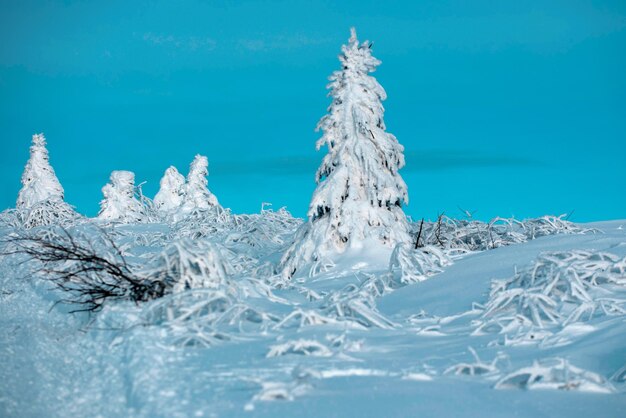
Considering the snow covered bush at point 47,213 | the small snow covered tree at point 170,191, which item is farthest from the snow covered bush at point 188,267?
the small snow covered tree at point 170,191

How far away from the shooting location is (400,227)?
41.4ft

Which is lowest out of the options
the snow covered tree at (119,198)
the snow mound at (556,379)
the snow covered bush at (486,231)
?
the snow mound at (556,379)

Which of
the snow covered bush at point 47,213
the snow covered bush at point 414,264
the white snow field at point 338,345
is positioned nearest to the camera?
the white snow field at point 338,345

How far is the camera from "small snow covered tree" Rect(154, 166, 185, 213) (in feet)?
142

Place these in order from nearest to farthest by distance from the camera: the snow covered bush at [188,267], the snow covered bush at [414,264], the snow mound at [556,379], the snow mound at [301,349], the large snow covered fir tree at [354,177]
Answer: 1. the snow mound at [556,379]
2. the snow mound at [301,349]
3. the snow covered bush at [188,267]
4. the snow covered bush at [414,264]
5. the large snow covered fir tree at [354,177]

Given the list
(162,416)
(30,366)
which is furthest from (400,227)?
(162,416)

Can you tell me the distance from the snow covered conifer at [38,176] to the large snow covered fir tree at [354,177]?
87.2 feet

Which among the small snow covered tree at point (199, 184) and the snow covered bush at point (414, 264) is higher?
the small snow covered tree at point (199, 184)

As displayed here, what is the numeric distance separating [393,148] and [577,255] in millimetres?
5531

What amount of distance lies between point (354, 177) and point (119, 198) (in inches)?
982

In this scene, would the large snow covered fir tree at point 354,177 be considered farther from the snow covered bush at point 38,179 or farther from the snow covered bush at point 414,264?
the snow covered bush at point 38,179

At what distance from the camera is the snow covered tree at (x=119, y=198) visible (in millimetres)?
34344

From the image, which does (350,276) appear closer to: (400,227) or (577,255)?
(400,227)

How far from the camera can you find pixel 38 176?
35.3m
